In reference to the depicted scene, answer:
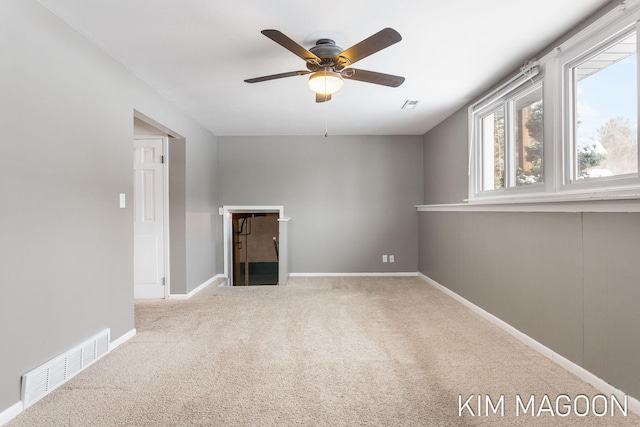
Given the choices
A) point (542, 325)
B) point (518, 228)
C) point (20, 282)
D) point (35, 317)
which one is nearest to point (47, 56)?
point (20, 282)

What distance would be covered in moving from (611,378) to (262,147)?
197 inches

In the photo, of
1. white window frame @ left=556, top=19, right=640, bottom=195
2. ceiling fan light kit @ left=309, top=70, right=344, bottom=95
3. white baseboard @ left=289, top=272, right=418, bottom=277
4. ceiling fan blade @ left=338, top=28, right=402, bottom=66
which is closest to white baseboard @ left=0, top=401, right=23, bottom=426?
ceiling fan light kit @ left=309, top=70, right=344, bottom=95

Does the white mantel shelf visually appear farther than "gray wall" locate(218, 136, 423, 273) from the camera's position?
No

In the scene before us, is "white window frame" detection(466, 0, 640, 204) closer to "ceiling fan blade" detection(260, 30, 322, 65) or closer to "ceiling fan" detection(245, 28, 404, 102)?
"ceiling fan" detection(245, 28, 404, 102)

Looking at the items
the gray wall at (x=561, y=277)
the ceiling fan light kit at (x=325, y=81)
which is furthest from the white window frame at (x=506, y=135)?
the ceiling fan light kit at (x=325, y=81)

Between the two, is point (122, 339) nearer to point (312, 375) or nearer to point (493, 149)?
point (312, 375)

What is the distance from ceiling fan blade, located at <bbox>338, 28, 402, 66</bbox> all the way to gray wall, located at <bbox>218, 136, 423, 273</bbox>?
10.8 feet

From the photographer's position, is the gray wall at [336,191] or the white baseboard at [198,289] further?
the gray wall at [336,191]

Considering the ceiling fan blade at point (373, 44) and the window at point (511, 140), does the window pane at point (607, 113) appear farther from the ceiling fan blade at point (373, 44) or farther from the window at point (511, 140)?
the ceiling fan blade at point (373, 44)

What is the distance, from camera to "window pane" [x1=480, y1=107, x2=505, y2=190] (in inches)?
135

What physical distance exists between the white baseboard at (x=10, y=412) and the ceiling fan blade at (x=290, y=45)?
96.3 inches

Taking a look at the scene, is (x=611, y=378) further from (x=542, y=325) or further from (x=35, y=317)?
(x=35, y=317)

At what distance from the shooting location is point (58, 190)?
213cm

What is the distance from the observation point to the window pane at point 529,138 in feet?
9.14
